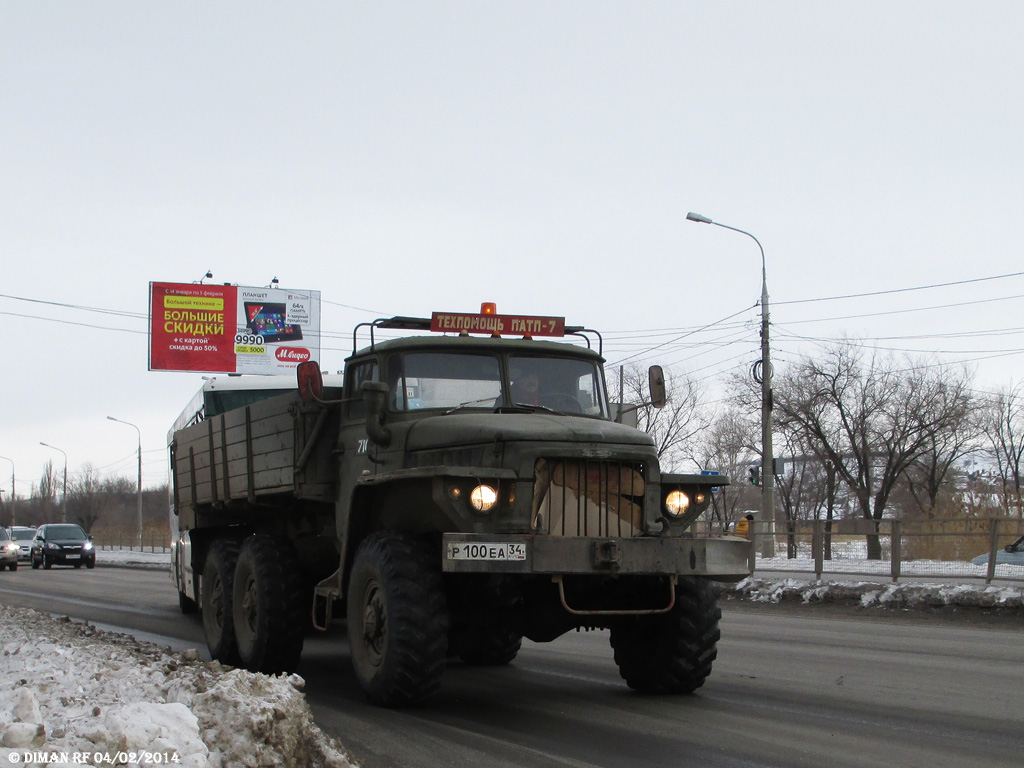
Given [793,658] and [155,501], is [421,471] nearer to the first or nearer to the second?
[793,658]

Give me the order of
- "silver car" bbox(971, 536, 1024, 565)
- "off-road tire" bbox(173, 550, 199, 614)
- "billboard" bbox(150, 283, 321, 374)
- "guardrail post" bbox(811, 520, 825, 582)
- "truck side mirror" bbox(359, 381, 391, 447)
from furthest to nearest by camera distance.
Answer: "billboard" bbox(150, 283, 321, 374)
"guardrail post" bbox(811, 520, 825, 582)
"silver car" bbox(971, 536, 1024, 565)
"off-road tire" bbox(173, 550, 199, 614)
"truck side mirror" bbox(359, 381, 391, 447)

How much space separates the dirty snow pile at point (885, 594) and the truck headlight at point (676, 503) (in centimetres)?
1072

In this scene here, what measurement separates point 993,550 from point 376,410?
13.7 metres

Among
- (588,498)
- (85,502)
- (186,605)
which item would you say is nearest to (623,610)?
(588,498)

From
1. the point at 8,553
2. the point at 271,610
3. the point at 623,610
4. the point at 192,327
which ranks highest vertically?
the point at 192,327

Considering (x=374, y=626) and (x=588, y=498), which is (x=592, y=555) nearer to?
(x=588, y=498)

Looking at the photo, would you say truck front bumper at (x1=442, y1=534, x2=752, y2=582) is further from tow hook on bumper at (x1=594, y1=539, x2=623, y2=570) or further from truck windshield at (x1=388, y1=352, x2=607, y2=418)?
truck windshield at (x1=388, y1=352, x2=607, y2=418)

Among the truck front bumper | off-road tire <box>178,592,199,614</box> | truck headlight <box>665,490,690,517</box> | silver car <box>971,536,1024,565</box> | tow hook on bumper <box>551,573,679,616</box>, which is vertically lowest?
off-road tire <box>178,592,199,614</box>

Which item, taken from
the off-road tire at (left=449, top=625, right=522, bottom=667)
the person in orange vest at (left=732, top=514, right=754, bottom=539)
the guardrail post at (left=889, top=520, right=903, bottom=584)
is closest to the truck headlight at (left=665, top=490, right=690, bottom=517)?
the off-road tire at (left=449, top=625, right=522, bottom=667)

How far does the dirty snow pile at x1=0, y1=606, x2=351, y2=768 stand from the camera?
4.61m

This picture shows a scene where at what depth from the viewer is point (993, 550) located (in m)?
18.4

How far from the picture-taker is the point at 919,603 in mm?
17734

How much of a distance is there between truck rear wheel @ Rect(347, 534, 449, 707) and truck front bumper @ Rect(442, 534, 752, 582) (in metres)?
0.41

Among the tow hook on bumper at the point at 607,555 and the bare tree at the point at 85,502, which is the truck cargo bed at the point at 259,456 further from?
the bare tree at the point at 85,502
